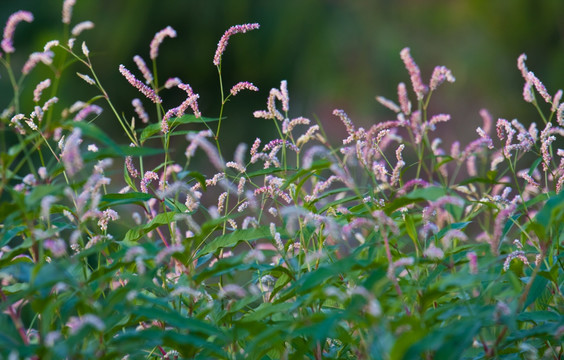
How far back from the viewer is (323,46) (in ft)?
17.4

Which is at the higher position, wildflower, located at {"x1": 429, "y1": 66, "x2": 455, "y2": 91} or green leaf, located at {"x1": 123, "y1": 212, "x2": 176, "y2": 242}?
wildflower, located at {"x1": 429, "y1": 66, "x2": 455, "y2": 91}

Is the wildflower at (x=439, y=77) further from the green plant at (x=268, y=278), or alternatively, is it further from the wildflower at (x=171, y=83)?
the wildflower at (x=171, y=83)

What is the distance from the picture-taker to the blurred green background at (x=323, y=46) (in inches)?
202

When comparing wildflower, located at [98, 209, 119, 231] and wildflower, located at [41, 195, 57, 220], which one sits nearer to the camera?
wildflower, located at [41, 195, 57, 220]

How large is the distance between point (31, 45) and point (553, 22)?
3669 millimetres

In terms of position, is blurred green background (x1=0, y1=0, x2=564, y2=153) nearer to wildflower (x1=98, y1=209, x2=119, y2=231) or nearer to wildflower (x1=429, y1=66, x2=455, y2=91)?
A: wildflower (x1=98, y1=209, x2=119, y2=231)

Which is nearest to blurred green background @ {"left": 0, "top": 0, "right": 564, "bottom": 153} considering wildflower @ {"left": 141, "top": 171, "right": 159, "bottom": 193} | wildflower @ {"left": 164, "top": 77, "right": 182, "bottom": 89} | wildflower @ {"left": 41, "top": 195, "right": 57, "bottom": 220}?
wildflower @ {"left": 141, "top": 171, "right": 159, "bottom": 193}

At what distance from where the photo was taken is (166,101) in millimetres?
5773

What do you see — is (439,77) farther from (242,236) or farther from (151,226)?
(151,226)

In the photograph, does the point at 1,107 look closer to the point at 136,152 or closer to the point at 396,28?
the point at 396,28

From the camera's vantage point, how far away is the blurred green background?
5.13m

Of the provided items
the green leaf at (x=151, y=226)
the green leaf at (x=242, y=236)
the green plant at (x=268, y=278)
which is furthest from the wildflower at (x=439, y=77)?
the green leaf at (x=151, y=226)

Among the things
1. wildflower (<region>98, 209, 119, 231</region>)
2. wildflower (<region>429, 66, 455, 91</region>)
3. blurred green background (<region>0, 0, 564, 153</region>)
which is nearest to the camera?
wildflower (<region>429, 66, 455, 91</region>)

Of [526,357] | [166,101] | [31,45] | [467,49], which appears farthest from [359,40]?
[526,357]
